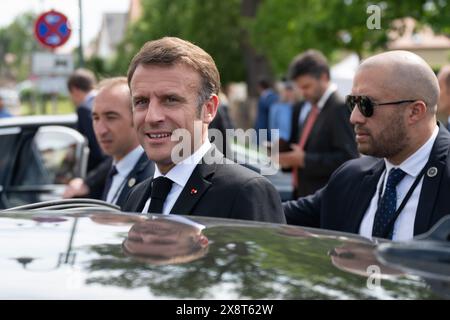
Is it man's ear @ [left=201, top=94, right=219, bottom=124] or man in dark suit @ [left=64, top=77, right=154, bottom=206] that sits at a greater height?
man's ear @ [left=201, top=94, right=219, bottom=124]

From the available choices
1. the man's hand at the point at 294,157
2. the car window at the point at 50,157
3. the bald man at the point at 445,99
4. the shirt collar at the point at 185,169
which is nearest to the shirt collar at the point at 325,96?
the man's hand at the point at 294,157

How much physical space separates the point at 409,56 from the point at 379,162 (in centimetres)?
48

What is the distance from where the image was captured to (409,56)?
3.89 m

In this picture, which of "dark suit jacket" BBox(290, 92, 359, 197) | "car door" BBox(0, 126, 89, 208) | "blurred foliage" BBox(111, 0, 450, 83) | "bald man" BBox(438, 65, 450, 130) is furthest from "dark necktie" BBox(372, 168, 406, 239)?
"car door" BBox(0, 126, 89, 208)

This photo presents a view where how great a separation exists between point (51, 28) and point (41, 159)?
21.4 ft

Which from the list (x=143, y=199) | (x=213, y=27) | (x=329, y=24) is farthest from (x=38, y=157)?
(x=213, y=27)

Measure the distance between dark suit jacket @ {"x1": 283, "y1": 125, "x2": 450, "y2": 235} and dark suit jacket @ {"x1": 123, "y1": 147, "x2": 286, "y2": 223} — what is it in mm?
572

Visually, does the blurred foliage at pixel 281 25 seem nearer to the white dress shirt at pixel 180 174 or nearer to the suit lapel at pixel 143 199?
the suit lapel at pixel 143 199

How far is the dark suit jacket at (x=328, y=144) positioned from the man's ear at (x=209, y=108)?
3540 mm

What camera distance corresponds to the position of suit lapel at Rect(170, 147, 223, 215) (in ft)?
10.9

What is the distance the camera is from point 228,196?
3285mm

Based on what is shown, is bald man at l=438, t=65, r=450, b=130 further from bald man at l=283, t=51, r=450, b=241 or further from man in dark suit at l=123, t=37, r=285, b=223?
man in dark suit at l=123, t=37, r=285, b=223

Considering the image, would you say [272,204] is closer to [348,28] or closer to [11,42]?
[348,28]

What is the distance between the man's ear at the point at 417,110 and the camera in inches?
150
